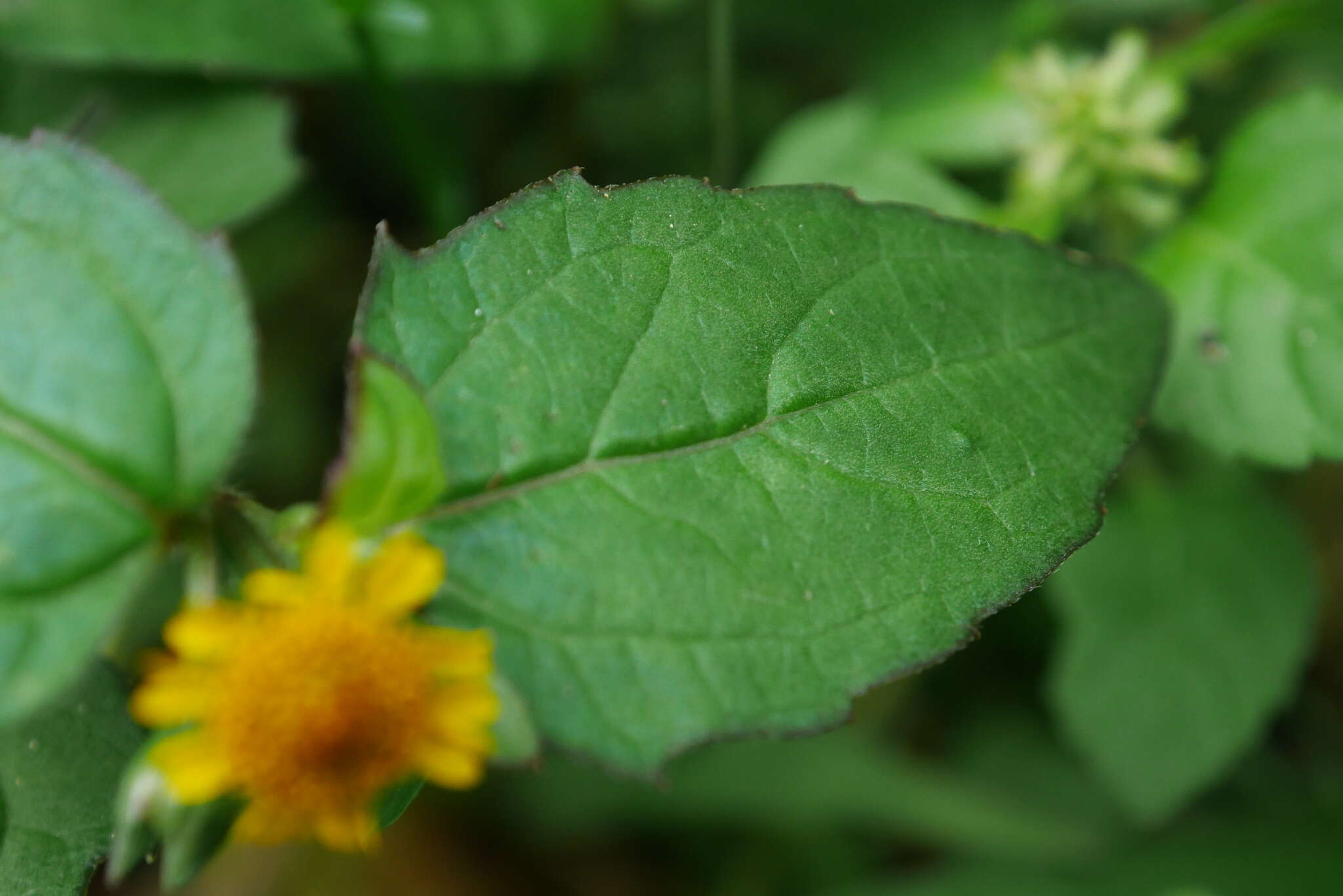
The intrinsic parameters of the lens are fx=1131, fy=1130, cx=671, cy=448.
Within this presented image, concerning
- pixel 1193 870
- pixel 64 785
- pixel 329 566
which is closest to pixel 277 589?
pixel 329 566

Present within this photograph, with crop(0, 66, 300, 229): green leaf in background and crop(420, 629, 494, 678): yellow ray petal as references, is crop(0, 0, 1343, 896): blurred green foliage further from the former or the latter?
crop(420, 629, 494, 678): yellow ray petal

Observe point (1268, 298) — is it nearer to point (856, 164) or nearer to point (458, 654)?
point (856, 164)

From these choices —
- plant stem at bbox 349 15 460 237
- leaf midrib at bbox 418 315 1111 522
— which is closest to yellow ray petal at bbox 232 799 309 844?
leaf midrib at bbox 418 315 1111 522

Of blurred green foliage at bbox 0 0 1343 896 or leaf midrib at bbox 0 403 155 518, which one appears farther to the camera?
blurred green foliage at bbox 0 0 1343 896

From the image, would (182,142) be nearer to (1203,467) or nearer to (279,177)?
(279,177)

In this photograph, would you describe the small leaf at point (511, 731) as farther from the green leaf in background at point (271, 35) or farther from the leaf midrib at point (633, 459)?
the green leaf in background at point (271, 35)

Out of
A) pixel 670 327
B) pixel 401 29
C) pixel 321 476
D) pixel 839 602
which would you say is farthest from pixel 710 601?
pixel 321 476
